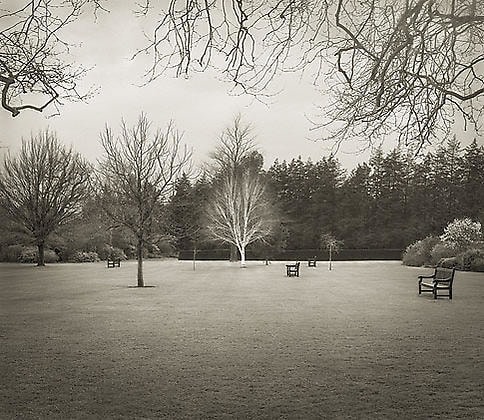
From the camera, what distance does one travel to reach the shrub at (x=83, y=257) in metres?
31.6

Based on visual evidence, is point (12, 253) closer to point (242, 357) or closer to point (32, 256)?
point (32, 256)

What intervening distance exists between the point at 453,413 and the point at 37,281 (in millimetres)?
15913

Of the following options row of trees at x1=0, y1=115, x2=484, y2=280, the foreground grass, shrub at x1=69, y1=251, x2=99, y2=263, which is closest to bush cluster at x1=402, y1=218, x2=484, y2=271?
row of trees at x1=0, y1=115, x2=484, y2=280

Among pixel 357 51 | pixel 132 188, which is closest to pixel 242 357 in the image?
pixel 357 51

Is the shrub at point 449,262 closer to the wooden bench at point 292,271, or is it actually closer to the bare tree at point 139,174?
the wooden bench at point 292,271

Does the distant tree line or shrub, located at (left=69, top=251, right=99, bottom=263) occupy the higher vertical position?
the distant tree line

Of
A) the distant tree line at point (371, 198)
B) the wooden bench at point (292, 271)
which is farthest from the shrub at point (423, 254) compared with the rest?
the wooden bench at point (292, 271)

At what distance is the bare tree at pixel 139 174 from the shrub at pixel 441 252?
13.0 metres

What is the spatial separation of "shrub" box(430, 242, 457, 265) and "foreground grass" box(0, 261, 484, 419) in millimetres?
13130

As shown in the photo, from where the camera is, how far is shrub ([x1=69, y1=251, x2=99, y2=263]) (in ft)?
104

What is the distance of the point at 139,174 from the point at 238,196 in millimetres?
14684

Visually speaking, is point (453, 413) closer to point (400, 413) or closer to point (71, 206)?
point (400, 413)

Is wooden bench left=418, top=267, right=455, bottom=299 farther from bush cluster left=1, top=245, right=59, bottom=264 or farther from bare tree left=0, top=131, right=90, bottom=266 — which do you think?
bush cluster left=1, top=245, right=59, bottom=264

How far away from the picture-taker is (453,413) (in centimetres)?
438
